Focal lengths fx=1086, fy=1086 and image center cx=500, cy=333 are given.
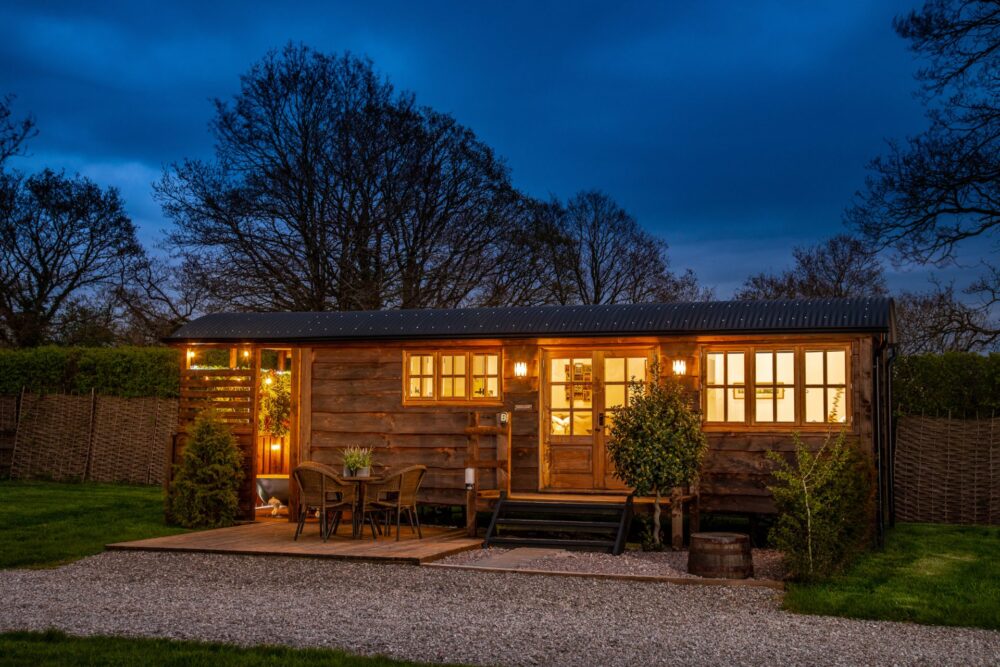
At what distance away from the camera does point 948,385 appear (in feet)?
48.6

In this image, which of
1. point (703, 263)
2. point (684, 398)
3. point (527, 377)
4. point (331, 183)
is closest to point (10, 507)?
point (527, 377)

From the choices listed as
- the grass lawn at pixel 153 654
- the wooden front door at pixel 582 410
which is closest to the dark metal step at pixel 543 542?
the wooden front door at pixel 582 410

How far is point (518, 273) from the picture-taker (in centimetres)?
2839

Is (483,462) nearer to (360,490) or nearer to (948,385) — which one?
(360,490)

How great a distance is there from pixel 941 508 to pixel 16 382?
16069 mm

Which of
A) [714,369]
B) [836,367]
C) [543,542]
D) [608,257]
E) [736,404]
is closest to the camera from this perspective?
[543,542]

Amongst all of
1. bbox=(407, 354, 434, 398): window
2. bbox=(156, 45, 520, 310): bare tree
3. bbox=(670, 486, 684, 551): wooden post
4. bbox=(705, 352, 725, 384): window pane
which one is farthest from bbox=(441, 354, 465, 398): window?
A: bbox=(156, 45, 520, 310): bare tree

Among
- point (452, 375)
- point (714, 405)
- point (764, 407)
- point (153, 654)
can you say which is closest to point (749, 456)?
point (764, 407)

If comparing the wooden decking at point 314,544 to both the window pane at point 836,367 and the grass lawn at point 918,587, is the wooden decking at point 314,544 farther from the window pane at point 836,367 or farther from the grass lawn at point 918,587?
the window pane at point 836,367

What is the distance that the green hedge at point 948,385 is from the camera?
47.6ft

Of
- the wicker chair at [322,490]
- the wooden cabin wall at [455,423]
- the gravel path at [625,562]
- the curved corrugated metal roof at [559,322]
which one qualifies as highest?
A: the curved corrugated metal roof at [559,322]

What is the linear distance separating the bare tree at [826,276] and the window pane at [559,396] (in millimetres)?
16810

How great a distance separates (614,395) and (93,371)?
35.7 ft

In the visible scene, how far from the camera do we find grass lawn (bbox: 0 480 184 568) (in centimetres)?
1135
